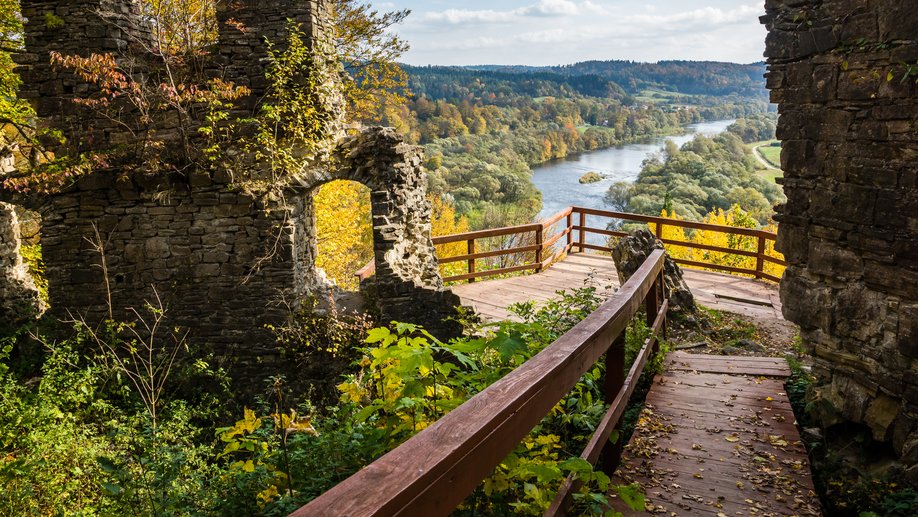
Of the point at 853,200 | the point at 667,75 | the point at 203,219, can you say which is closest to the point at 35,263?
the point at 203,219

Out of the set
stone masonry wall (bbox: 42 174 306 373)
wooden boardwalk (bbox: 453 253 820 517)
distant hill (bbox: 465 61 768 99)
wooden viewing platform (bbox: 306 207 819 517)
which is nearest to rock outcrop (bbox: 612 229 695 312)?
wooden viewing platform (bbox: 306 207 819 517)

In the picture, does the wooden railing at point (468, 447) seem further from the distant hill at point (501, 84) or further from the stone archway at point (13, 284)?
the distant hill at point (501, 84)

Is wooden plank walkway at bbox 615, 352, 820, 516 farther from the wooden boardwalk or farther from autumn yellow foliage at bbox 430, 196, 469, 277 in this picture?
autumn yellow foliage at bbox 430, 196, 469, 277

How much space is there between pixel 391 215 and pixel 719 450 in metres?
5.54

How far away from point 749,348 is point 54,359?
7886mm

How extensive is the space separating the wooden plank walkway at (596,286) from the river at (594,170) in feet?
120

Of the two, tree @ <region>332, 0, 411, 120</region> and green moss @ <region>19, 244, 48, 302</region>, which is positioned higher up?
tree @ <region>332, 0, 411, 120</region>

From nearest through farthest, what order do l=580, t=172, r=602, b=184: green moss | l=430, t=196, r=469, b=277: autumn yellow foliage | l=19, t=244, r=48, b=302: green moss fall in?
l=19, t=244, r=48, b=302: green moss, l=430, t=196, r=469, b=277: autumn yellow foliage, l=580, t=172, r=602, b=184: green moss

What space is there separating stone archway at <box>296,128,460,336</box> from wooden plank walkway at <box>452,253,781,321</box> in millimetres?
943

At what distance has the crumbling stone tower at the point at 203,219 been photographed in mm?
7191

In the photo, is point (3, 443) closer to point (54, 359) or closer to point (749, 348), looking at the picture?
point (54, 359)

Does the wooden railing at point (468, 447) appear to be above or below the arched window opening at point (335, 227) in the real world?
above

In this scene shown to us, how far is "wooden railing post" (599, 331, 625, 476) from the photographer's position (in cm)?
262

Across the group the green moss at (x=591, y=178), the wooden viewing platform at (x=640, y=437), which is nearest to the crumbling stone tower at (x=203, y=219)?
the wooden viewing platform at (x=640, y=437)
